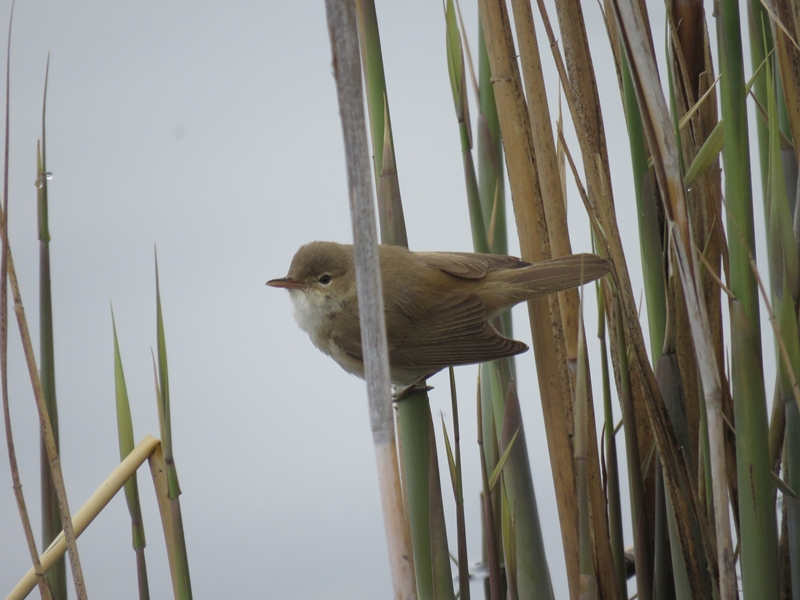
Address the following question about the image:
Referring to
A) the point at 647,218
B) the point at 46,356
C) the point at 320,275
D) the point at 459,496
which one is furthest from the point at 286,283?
the point at 647,218

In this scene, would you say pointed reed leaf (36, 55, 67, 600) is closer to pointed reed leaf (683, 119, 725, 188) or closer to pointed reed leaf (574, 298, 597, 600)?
pointed reed leaf (574, 298, 597, 600)

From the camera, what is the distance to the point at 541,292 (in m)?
1.33

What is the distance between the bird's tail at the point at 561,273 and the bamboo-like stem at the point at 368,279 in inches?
22.5

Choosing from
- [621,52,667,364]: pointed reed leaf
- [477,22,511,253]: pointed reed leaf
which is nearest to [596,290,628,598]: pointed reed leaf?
[621,52,667,364]: pointed reed leaf

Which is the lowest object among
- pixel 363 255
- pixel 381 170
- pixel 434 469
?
pixel 434 469

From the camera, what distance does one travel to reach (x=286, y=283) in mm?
1758

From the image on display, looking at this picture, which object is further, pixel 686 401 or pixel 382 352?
pixel 686 401

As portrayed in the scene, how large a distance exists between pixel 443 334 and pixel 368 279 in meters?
0.84

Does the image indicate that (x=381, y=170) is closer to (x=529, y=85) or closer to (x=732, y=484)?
(x=529, y=85)

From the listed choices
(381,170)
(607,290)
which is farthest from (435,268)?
(381,170)

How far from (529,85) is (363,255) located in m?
0.63

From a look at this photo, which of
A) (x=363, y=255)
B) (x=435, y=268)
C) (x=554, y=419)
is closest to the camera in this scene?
(x=363, y=255)

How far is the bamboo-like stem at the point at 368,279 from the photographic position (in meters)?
0.74

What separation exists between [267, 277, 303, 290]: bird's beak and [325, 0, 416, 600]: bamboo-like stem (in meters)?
0.97
